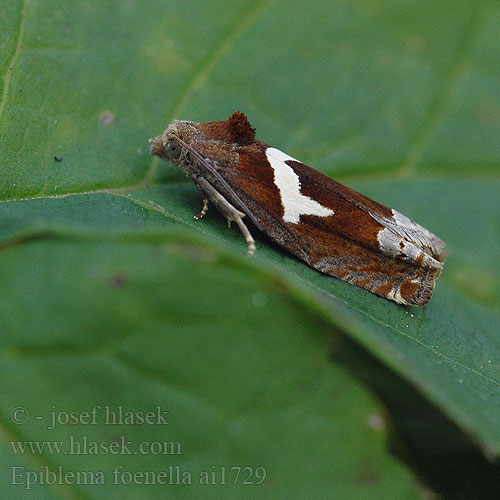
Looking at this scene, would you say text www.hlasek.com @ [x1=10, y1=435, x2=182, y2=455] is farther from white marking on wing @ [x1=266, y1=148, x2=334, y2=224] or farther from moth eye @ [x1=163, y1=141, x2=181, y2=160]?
moth eye @ [x1=163, y1=141, x2=181, y2=160]

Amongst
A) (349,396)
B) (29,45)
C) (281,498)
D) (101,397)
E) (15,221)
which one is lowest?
(281,498)

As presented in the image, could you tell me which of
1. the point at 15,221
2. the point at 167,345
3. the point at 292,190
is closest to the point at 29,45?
the point at 15,221

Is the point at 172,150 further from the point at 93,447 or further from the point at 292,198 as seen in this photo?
the point at 93,447

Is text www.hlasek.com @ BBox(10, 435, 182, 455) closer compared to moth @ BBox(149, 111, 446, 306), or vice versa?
text www.hlasek.com @ BBox(10, 435, 182, 455)

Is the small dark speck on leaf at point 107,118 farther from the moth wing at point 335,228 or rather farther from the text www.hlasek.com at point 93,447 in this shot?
the text www.hlasek.com at point 93,447

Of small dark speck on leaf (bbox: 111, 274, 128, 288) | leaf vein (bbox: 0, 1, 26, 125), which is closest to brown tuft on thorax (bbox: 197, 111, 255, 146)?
leaf vein (bbox: 0, 1, 26, 125)

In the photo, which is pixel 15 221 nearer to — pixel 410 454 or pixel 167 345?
pixel 167 345

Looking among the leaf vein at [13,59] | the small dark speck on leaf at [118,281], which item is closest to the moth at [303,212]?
the leaf vein at [13,59]

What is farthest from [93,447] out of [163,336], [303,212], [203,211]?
[303,212]
